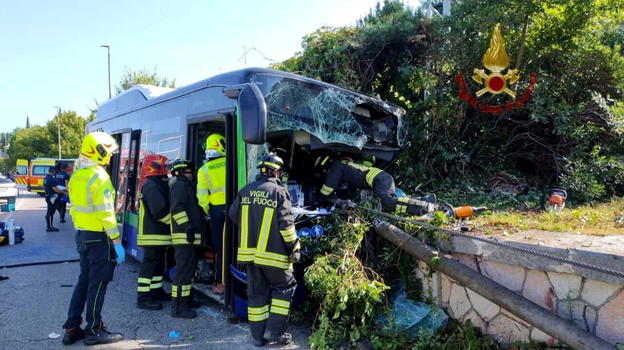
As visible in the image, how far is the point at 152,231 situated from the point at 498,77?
5527mm

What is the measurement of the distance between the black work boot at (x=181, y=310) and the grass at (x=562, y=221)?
127 inches

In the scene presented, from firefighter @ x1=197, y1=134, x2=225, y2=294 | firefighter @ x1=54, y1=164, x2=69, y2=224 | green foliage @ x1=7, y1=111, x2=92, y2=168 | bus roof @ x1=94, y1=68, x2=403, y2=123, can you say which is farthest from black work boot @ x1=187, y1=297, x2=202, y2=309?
green foliage @ x1=7, y1=111, x2=92, y2=168

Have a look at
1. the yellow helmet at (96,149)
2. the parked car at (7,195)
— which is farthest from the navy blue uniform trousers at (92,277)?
the parked car at (7,195)

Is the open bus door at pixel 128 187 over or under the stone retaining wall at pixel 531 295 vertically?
over

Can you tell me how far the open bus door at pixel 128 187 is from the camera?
6.70 meters

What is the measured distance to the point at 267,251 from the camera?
4.11m

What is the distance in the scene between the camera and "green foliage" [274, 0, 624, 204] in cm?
673

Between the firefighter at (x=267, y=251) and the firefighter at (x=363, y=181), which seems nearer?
the firefighter at (x=267, y=251)

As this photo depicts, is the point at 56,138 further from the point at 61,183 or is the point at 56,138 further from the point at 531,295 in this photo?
the point at 531,295

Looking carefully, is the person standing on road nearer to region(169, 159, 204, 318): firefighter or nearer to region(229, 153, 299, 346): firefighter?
region(169, 159, 204, 318): firefighter

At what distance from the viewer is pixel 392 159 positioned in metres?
6.34

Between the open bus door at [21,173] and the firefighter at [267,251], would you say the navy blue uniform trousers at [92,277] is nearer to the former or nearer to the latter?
the firefighter at [267,251]

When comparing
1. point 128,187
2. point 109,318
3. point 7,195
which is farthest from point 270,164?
point 7,195

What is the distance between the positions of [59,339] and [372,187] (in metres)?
3.69
